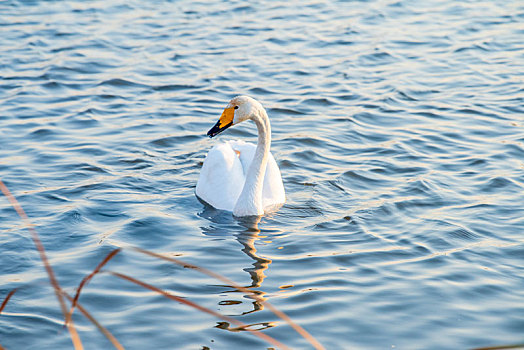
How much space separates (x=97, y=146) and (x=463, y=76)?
643 cm

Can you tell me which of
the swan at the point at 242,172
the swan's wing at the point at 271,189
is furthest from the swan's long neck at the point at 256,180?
the swan's wing at the point at 271,189

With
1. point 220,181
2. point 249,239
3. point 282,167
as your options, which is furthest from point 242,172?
point 249,239

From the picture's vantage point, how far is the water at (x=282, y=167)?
6359 mm

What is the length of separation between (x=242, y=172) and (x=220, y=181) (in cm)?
38

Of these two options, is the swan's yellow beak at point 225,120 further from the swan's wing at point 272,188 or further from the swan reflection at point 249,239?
the swan reflection at point 249,239

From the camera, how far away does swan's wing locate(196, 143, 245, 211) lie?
8.81 m

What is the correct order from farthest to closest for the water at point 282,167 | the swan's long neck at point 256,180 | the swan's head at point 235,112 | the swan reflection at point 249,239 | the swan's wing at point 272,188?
the swan's wing at point 272,188
the swan's long neck at point 256,180
the swan's head at point 235,112
the swan reflection at point 249,239
the water at point 282,167

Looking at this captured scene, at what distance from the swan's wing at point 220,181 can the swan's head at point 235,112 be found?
66cm

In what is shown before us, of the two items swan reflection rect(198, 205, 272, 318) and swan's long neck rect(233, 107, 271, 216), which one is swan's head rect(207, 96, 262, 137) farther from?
swan reflection rect(198, 205, 272, 318)

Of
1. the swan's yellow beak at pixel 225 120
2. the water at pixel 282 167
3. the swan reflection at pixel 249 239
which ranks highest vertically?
the swan's yellow beak at pixel 225 120

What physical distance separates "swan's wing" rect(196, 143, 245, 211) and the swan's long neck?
10.2 inches

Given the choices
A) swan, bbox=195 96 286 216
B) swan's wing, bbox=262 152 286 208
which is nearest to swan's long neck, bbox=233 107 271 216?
swan, bbox=195 96 286 216

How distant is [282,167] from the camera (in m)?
10.2

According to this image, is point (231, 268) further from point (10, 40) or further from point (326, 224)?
point (10, 40)
